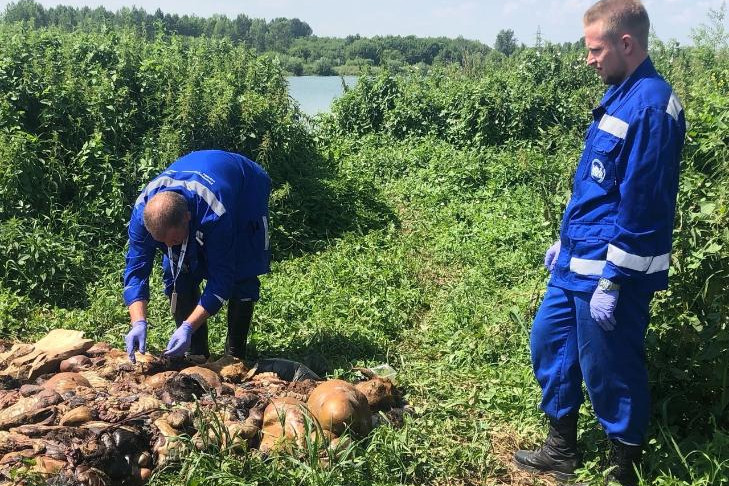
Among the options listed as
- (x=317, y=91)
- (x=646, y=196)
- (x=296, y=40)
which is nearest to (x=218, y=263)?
(x=646, y=196)

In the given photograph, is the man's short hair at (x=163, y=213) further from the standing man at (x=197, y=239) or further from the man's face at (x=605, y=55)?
the man's face at (x=605, y=55)

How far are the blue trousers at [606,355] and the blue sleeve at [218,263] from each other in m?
1.65

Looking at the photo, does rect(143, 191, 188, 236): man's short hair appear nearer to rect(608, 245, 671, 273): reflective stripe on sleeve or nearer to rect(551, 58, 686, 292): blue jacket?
rect(551, 58, 686, 292): blue jacket

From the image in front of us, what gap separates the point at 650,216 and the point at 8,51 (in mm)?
7444

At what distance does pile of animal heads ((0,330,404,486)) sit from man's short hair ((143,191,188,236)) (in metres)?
0.78

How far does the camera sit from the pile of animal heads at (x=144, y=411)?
2.93 metres

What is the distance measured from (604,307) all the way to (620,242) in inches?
10.6

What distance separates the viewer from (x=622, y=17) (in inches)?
105

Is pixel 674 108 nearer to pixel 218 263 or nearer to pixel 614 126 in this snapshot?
pixel 614 126

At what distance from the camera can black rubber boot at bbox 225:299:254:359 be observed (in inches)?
168

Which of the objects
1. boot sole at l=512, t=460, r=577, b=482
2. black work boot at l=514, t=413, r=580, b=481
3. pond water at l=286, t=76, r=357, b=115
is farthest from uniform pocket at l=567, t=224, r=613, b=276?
pond water at l=286, t=76, r=357, b=115

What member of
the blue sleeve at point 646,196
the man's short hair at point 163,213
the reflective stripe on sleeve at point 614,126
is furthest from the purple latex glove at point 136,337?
the reflective stripe on sleeve at point 614,126

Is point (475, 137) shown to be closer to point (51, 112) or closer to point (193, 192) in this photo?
point (51, 112)

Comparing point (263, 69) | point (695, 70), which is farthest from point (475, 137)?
point (695, 70)
